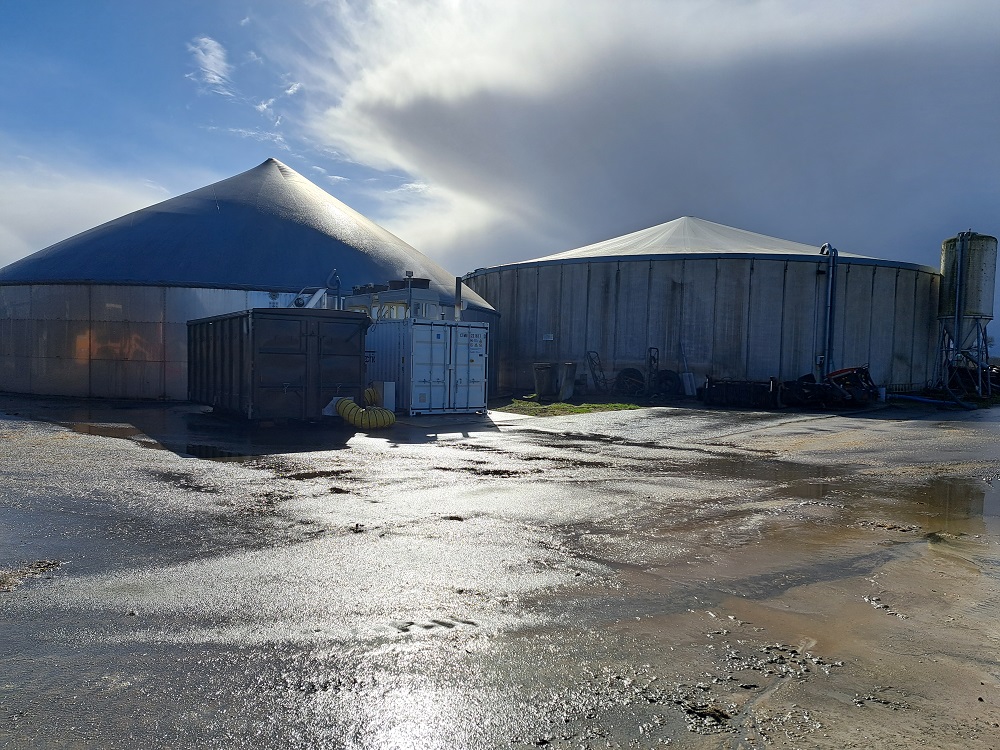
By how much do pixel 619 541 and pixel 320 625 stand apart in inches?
141

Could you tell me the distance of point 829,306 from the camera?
32594mm

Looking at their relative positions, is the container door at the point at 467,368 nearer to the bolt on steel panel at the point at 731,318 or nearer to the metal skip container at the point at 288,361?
the metal skip container at the point at 288,361

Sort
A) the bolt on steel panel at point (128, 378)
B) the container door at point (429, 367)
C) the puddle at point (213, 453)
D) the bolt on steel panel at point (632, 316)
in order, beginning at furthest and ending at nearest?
the bolt on steel panel at point (632, 316) → the bolt on steel panel at point (128, 378) → the container door at point (429, 367) → the puddle at point (213, 453)

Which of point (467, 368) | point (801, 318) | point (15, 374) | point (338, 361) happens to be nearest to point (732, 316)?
point (801, 318)

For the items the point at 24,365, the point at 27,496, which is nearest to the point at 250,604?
the point at 27,496

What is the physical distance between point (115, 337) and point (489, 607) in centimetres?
2762

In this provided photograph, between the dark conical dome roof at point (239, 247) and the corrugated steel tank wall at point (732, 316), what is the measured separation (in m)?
4.47

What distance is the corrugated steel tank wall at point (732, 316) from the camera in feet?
107

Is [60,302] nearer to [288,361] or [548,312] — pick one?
[288,361]

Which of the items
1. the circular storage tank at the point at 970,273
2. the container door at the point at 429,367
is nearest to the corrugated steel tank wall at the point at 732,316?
the circular storage tank at the point at 970,273

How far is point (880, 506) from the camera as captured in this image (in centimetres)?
1010

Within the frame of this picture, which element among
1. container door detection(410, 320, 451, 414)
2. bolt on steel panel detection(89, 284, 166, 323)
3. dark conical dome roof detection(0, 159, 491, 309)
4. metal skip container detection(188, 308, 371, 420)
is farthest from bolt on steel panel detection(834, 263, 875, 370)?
bolt on steel panel detection(89, 284, 166, 323)

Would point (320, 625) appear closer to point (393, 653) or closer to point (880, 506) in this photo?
point (393, 653)

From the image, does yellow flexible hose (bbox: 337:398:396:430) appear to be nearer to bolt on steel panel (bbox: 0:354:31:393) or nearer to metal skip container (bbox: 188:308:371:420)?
metal skip container (bbox: 188:308:371:420)
